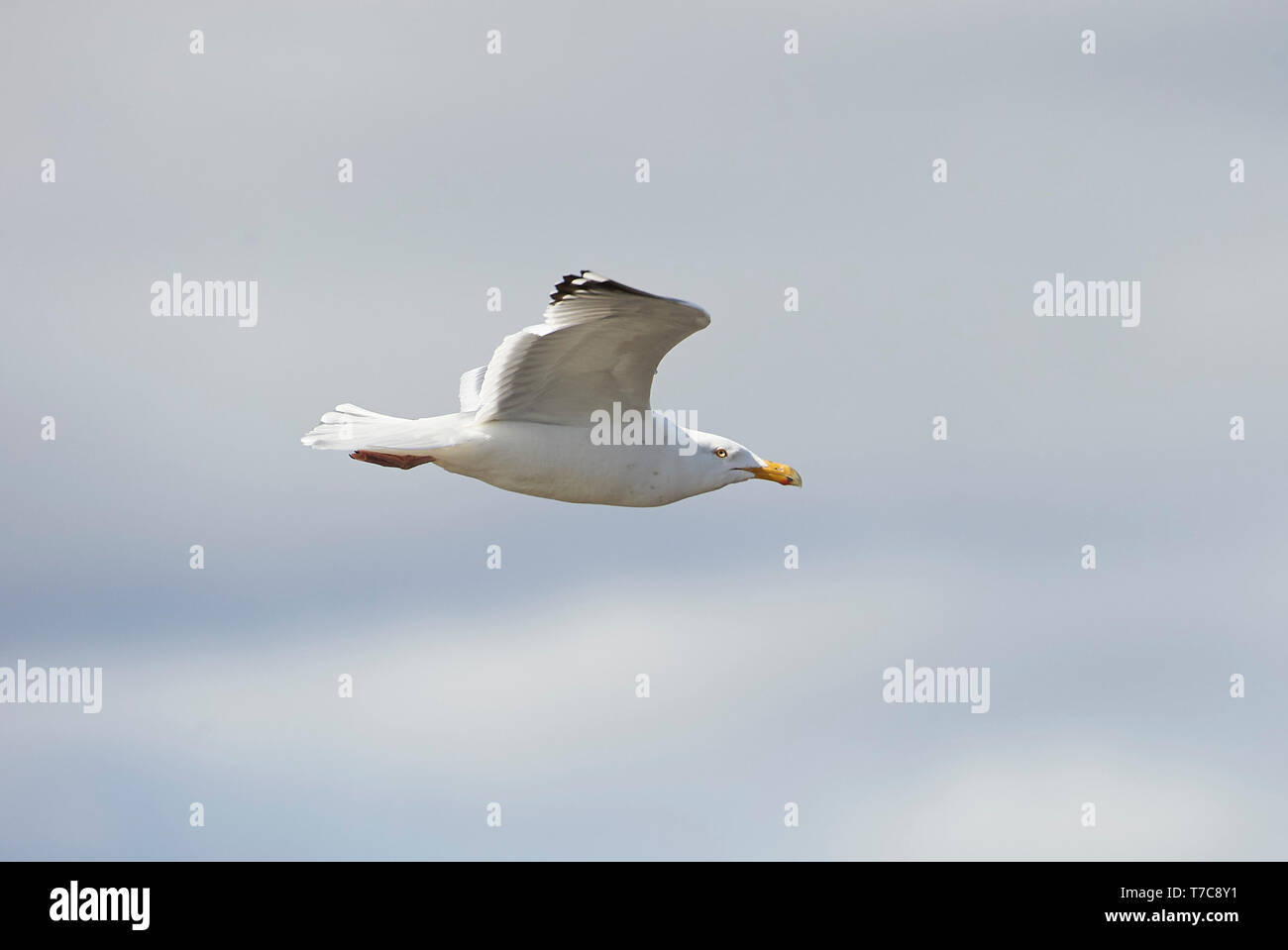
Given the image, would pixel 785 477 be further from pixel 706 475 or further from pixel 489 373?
pixel 489 373

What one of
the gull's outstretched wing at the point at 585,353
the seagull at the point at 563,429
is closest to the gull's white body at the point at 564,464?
the seagull at the point at 563,429

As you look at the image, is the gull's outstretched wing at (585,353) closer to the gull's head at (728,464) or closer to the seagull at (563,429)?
the seagull at (563,429)

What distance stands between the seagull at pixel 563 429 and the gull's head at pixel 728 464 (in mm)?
65

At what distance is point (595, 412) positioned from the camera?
20.1 metres

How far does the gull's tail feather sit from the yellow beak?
3.15 meters

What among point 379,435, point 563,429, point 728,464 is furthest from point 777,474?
point 379,435

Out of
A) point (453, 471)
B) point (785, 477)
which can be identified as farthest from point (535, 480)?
point (785, 477)

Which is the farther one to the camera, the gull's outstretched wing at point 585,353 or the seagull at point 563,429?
the seagull at point 563,429

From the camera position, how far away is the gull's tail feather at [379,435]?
19.4m

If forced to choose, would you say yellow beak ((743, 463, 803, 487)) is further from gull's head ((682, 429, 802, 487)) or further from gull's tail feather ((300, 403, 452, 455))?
gull's tail feather ((300, 403, 452, 455))

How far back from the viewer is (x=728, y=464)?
21.0 meters

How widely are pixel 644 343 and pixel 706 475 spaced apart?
1953mm

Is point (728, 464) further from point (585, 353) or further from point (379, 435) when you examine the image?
point (379, 435)

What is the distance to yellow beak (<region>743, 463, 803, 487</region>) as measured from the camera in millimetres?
21344
